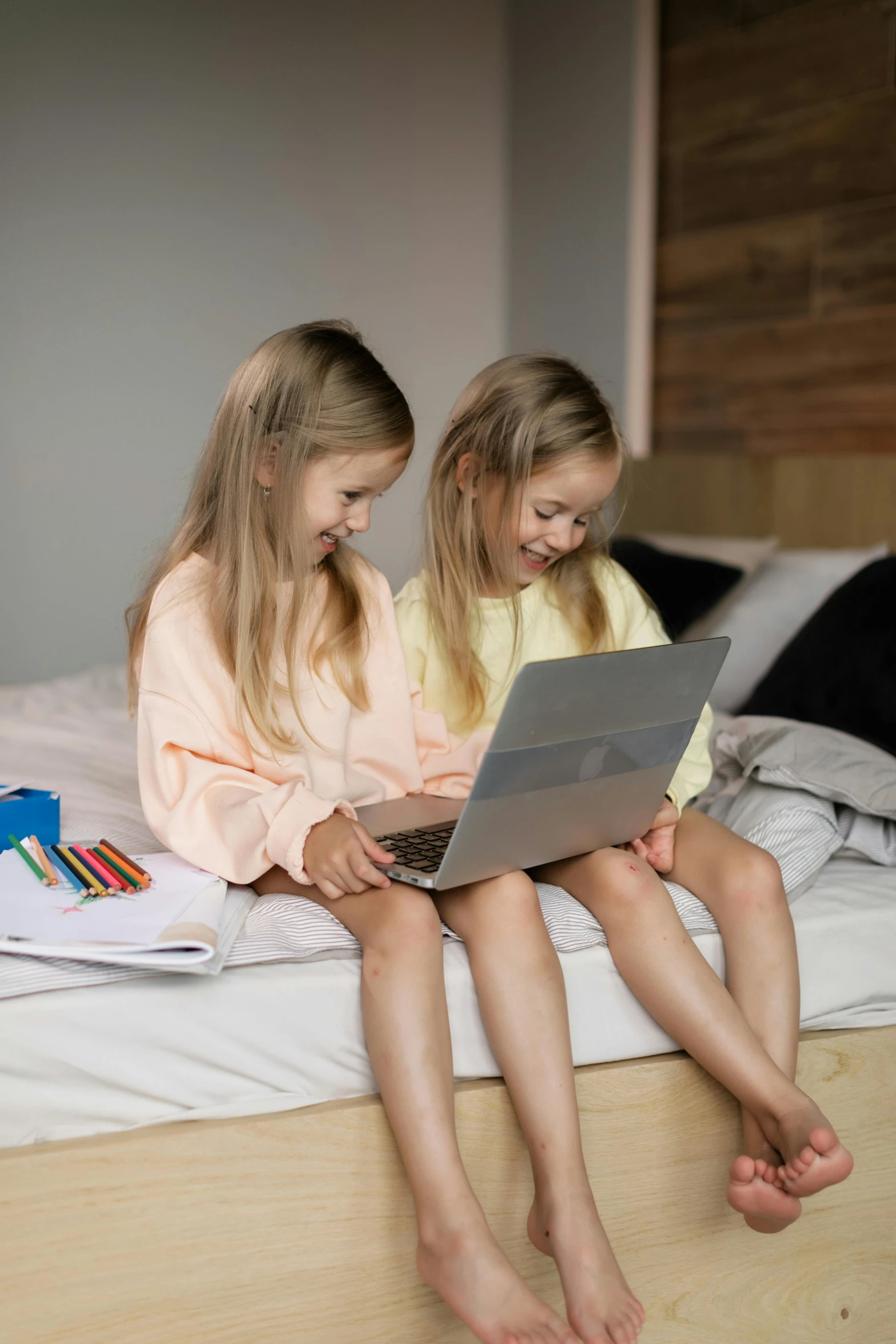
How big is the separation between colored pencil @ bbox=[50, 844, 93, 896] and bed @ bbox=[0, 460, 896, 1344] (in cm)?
12

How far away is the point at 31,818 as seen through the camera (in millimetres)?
1283

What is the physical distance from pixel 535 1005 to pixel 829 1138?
0.26 metres

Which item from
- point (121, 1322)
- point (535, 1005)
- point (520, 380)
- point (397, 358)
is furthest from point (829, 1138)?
point (397, 358)

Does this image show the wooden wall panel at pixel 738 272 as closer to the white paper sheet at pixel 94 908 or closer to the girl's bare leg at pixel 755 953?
the girl's bare leg at pixel 755 953

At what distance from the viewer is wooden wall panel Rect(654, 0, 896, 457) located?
2402 mm

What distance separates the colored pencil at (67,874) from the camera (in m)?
1.10

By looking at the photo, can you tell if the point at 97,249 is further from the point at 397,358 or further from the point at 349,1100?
the point at 349,1100

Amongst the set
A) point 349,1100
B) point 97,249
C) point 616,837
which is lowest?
point 349,1100

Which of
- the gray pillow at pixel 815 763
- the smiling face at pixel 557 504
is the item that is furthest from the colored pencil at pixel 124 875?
the gray pillow at pixel 815 763

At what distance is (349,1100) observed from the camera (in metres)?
1.04

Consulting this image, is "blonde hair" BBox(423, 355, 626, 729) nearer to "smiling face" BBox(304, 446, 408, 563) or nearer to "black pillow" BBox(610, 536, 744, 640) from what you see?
"smiling face" BBox(304, 446, 408, 563)

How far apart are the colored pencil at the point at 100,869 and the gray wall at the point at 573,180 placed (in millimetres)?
2156

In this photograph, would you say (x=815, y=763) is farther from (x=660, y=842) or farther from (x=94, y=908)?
(x=94, y=908)

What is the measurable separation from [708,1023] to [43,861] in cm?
62
